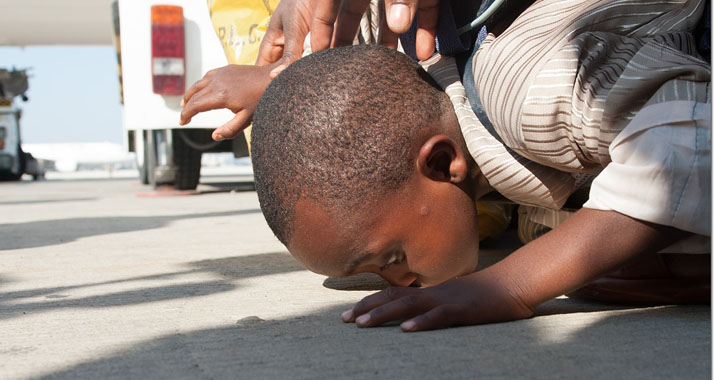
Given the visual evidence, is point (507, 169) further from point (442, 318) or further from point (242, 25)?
point (242, 25)

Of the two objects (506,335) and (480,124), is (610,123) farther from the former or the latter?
(506,335)

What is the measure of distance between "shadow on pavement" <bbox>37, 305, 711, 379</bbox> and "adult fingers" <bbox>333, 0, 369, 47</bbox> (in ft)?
2.69

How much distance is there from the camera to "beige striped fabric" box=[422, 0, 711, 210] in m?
1.32

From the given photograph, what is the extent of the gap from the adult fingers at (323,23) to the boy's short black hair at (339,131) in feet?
0.77

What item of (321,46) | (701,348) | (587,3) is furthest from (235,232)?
(701,348)

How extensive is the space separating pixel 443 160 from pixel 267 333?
0.54 metres

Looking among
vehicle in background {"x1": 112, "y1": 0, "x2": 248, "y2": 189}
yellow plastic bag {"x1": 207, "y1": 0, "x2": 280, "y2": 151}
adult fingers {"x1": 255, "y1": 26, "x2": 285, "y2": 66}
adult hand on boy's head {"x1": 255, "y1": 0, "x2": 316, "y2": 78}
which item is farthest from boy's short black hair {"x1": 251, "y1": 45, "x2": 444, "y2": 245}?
vehicle in background {"x1": 112, "y1": 0, "x2": 248, "y2": 189}

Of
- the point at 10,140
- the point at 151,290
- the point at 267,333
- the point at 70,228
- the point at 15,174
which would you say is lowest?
the point at 15,174

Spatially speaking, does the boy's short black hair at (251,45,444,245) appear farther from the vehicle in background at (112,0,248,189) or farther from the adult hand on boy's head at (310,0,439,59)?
the vehicle in background at (112,0,248,189)

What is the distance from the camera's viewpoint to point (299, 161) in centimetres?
151

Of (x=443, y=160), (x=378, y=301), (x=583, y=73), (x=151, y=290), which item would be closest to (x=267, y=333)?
(x=378, y=301)

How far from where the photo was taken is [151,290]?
1.87 meters

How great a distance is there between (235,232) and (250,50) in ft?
2.65

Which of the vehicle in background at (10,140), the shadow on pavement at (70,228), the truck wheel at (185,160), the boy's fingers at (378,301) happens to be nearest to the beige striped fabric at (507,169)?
the boy's fingers at (378,301)
